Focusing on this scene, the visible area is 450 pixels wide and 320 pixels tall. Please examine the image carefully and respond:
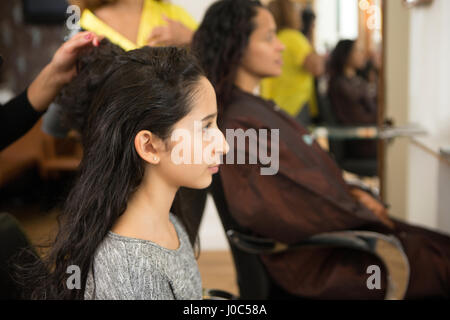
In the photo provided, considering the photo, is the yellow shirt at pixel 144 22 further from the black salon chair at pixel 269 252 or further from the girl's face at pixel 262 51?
the black salon chair at pixel 269 252

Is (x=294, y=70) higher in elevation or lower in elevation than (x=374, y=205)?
higher

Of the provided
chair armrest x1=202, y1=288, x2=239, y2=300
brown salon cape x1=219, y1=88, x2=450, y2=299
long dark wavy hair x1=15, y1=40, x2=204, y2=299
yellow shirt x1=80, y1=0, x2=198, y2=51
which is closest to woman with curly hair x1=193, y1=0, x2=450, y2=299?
brown salon cape x1=219, y1=88, x2=450, y2=299

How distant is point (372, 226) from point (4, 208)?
131 inches

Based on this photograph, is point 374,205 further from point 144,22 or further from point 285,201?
point 144,22

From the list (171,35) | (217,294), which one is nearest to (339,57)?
(171,35)

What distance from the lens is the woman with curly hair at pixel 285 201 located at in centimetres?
140

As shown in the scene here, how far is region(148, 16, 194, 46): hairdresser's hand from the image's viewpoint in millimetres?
1396

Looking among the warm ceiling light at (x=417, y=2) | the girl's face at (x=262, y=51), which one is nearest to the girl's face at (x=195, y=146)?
the girl's face at (x=262, y=51)

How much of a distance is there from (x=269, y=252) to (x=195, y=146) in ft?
2.17

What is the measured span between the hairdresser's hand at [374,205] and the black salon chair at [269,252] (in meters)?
0.14

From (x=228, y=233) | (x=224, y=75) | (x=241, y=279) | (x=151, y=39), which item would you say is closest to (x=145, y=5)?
(x=151, y=39)

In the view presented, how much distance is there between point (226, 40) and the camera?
1518mm

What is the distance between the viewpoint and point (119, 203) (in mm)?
816

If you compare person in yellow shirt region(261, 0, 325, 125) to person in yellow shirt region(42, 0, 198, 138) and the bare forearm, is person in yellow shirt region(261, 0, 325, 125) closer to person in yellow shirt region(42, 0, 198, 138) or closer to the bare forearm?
person in yellow shirt region(42, 0, 198, 138)
